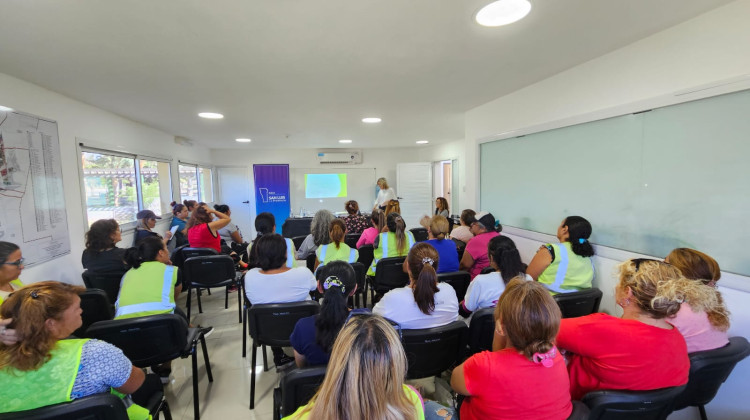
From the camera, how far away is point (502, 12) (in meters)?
1.55

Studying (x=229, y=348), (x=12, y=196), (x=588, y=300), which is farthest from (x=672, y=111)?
(x=12, y=196)

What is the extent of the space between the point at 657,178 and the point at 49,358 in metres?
3.15

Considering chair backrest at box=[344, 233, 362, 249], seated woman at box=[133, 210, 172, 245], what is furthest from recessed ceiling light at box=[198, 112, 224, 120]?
chair backrest at box=[344, 233, 362, 249]

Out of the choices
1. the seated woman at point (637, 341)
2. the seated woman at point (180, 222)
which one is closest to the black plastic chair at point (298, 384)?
the seated woman at point (637, 341)

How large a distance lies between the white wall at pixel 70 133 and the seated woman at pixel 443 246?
326cm

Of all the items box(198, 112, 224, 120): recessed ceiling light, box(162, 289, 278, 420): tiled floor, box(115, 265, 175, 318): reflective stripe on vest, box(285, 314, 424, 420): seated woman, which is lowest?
box(162, 289, 278, 420): tiled floor

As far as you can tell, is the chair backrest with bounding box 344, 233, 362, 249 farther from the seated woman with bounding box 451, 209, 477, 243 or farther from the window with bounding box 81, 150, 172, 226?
the window with bounding box 81, 150, 172, 226

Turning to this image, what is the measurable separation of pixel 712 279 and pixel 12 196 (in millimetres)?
4486

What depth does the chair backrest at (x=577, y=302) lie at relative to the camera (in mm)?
1880

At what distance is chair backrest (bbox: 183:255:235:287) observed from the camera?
3068mm

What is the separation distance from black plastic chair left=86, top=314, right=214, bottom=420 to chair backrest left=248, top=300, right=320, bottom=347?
1.30ft

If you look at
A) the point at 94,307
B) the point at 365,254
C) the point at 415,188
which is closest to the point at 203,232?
the point at 94,307

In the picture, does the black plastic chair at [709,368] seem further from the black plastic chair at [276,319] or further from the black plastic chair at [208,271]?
the black plastic chair at [208,271]

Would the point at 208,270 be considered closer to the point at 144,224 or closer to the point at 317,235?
the point at 317,235
